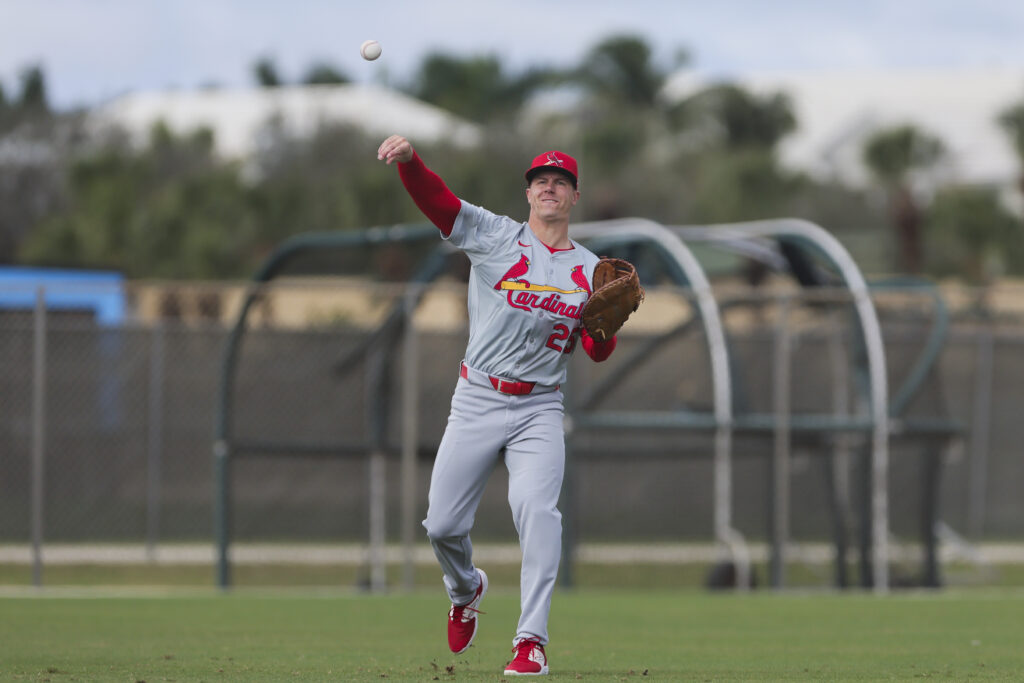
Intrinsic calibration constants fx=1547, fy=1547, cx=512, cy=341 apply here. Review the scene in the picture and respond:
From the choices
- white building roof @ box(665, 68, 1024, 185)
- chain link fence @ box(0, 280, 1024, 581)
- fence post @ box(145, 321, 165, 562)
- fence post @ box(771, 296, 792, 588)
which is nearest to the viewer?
fence post @ box(771, 296, 792, 588)

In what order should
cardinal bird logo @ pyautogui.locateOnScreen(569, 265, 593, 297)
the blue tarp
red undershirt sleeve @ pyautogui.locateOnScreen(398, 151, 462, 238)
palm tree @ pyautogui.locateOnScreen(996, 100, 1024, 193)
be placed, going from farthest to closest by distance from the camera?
1. palm tree @ pyautogui.locateOnScreen(996, 100, 1024, 193)
2. the blue tarp
3. cardinal bird logo @ pyautogui.locateOnScreen(569, 265, 593, 297)
4. red undershirt sleeve @ pyautogui.locateOnScreen(398, 151, 462, 238)

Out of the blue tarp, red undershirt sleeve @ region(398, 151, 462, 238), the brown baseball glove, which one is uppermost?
red undershirt sleeve @ region(398, 151, 462, 238)

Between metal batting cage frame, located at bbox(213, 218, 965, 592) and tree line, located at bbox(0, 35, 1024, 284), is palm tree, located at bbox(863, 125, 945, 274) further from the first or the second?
metal batting cage frame, located at bbox(213, 218, 965, 592)

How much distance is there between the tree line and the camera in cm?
3459

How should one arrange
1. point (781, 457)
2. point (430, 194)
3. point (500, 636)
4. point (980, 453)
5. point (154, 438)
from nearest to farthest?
1. point (430, 194)
2. point (500, 636)
3. point (781, 457)
4. point (154, 438)
5. point (980, 453)

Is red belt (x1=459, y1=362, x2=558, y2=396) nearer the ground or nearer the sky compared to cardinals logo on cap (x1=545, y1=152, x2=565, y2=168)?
nearer the ground

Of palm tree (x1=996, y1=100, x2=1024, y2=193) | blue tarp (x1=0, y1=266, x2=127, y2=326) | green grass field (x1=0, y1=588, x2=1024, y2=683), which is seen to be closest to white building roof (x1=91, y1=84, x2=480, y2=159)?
palm tree (x1=996, y1=100, x2=1024, y2=193)

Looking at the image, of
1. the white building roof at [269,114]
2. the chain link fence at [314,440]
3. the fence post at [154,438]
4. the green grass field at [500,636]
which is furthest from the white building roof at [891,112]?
the green grass field at [500,636]

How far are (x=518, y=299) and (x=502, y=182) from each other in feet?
118

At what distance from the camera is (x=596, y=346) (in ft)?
21.8

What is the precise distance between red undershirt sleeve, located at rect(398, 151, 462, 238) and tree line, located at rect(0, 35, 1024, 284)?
20.7 metres

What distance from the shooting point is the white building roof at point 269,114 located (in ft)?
159

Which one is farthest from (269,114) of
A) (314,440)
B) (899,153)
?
(314,440)

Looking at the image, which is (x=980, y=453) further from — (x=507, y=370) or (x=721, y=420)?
(x=507, y=370)
